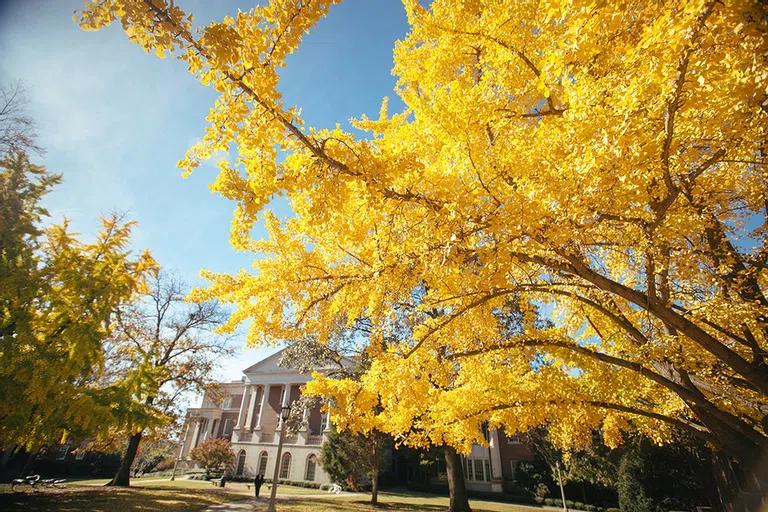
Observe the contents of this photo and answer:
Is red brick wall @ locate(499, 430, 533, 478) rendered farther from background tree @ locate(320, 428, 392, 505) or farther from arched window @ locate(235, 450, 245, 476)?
arched window @ locate(235, 450, 245, 476)

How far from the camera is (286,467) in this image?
28.7 meters

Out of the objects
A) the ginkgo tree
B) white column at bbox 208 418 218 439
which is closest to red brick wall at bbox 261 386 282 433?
white column at bbox 208 418 218 439

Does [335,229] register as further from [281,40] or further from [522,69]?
[522,69]

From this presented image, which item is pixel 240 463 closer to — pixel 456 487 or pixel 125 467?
pixel 125 467

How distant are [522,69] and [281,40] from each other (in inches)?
150

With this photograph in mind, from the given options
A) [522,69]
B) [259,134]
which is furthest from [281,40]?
[522,69]

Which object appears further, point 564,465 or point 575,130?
point 564,465

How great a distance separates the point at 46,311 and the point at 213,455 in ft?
90.6

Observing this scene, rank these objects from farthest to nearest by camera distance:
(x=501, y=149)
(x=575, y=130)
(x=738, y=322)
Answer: (x=738, y=322)
(x=501, y=149)
(x=575, y=130)

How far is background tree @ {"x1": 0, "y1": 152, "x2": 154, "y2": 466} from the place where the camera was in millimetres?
7133

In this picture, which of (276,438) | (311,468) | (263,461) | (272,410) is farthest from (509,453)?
(272,410)

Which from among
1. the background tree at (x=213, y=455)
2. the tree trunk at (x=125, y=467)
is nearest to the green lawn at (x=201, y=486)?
the tree trunk at (x=125, y=467)

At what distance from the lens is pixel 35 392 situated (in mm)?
7043

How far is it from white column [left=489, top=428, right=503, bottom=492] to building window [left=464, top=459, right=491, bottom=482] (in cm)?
58
